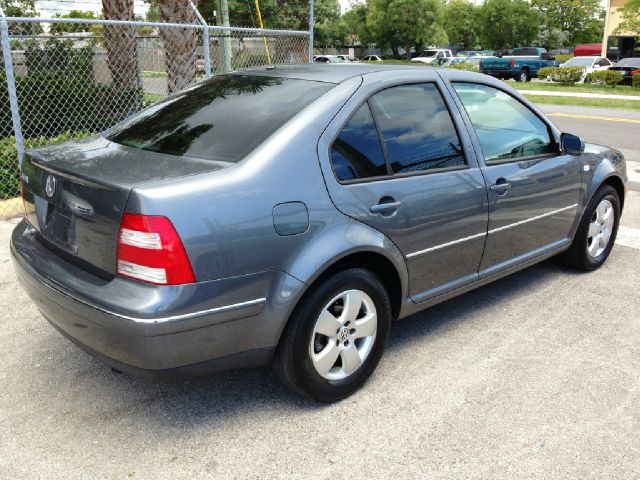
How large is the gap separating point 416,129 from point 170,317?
70.0 inches

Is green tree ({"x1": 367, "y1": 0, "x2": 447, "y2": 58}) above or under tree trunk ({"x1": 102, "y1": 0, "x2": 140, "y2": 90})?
above

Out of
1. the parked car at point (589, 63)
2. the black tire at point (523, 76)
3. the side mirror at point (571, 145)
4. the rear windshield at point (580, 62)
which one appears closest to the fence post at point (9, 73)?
the side mirror at point (571, 145)

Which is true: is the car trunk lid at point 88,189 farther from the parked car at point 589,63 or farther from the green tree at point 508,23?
the green tree at point 508,23

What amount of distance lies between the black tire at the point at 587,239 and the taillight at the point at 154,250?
3.43 metres

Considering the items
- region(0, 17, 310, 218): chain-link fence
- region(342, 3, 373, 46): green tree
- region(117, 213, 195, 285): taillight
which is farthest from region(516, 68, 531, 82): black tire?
region(117, 213, 195, 285): taillight

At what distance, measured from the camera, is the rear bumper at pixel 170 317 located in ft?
8.19

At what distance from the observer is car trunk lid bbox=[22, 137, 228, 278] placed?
2.61 metres

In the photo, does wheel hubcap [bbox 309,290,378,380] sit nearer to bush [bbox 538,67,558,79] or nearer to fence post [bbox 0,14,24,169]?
fence post [bbox 0,14,24,169]

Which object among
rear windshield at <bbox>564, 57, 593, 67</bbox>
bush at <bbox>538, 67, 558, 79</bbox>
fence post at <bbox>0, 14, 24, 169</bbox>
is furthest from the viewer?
rear windshield at <bbox>564, 57, 593, 67</bbox>

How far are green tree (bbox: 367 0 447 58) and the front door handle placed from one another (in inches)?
2245

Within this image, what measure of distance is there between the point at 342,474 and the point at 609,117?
16691mm

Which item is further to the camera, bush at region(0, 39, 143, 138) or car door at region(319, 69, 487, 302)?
bush at region(0, 39, 143, 138)

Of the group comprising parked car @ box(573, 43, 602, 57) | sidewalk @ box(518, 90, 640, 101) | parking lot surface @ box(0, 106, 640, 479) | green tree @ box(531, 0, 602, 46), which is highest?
green tree @ box(531, 0, 602, 46)

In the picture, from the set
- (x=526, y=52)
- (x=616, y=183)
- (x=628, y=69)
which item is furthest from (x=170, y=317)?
(x=526, y=52)
